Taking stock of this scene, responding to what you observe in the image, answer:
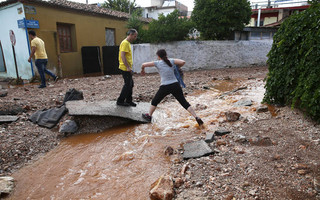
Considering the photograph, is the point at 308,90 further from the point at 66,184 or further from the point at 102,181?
the point at 66,184

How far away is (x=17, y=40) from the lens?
11.4 meters

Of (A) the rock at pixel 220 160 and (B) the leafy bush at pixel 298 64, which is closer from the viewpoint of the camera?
(A) the rock at pixel 220 160

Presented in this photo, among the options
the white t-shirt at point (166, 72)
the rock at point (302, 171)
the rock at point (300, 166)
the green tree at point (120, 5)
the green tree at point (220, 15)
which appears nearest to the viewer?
the rock at point (302, 171)

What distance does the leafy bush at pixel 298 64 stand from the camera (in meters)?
3.56

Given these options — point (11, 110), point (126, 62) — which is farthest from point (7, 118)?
point (126, 62)

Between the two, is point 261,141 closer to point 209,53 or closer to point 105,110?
point 105,110

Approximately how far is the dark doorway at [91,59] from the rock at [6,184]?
11.4 m

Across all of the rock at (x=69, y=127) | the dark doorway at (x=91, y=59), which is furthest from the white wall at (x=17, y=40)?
the rock at (x=69, y=127)

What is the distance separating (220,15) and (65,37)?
364 inches

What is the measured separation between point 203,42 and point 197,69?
5.47ft

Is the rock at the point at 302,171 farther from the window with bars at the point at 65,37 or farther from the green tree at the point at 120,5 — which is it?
the green tree at the point at 120,5

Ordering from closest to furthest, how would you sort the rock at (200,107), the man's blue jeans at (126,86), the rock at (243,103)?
the man's blue jeans at (126,86), the rock at (243,103), the rock at (200,107)

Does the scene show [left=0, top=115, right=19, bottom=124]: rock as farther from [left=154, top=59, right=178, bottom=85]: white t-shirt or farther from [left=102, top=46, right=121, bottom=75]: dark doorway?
[left=102, top=46, right=121, bottom=75]: dark doorway

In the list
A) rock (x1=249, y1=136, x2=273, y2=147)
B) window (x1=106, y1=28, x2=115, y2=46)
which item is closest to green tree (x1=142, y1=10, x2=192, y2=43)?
window (x1=106, y1=28, x2=115, y2=46)
